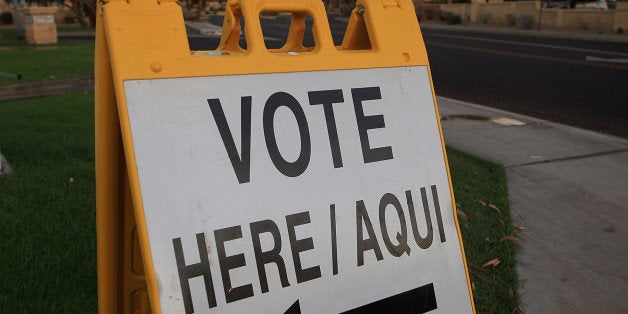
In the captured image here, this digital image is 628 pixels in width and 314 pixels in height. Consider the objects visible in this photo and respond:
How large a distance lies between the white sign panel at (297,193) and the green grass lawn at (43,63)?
30.4 ft

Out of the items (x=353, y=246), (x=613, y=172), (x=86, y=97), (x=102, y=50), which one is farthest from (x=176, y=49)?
(x=86, y=97)

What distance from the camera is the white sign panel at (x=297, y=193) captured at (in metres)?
1.63

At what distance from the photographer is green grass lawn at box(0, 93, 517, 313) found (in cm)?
299

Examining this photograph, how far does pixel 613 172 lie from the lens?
5316 millimetres

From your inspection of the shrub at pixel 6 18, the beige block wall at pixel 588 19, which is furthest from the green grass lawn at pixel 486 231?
the shrub at pixel 6 18

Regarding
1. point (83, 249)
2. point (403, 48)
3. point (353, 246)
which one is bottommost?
point (83, 249)

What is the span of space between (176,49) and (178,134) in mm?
243

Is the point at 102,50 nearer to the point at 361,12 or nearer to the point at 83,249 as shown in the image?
the point at 361,12

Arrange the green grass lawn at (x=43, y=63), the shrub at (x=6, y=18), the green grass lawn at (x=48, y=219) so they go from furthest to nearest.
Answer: the shrub at (x=6, y=18)
the green grass lawn at (x=43, y=63)
the green grass lawn at (x=48, y=219)

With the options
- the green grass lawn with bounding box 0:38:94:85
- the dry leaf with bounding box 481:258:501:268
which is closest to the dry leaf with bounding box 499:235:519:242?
the dry leaf with bounding box 481:258:501:268

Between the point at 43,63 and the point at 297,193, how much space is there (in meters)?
12.8

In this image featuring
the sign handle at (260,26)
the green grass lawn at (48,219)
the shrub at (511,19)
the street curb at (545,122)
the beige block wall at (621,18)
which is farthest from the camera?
the shrub at (511,19)

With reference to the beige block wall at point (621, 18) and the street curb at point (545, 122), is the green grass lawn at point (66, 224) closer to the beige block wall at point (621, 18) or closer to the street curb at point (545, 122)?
the street curb at point (545, 122)

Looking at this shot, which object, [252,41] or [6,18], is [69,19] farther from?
[252,41]
